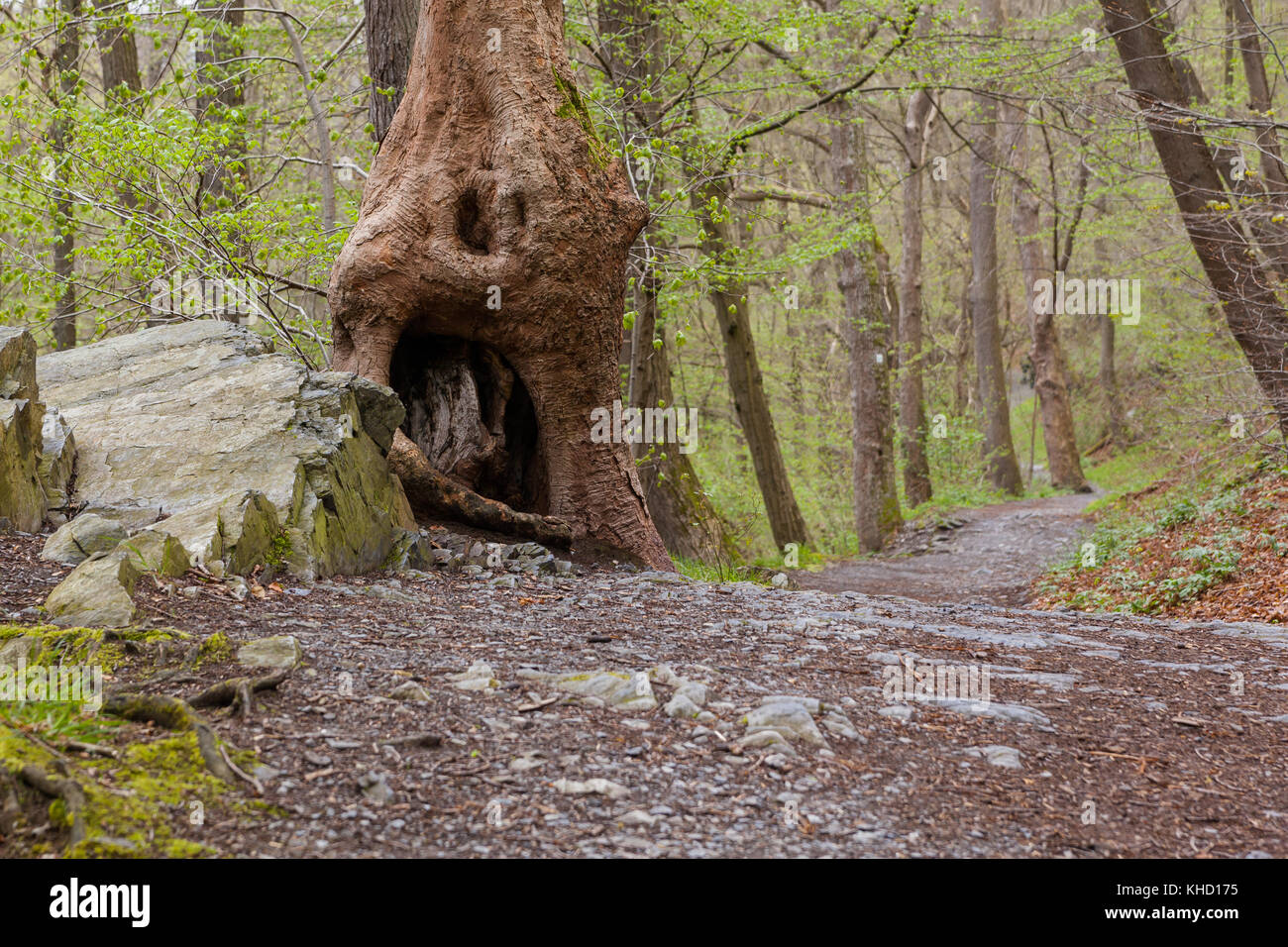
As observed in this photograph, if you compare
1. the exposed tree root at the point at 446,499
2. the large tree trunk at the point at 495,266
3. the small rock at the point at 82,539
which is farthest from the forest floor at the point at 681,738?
the large tree trunk at the point at 495,266

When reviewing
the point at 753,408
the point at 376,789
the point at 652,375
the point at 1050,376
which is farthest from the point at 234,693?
the point at 1050,376

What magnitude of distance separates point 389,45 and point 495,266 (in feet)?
8.80

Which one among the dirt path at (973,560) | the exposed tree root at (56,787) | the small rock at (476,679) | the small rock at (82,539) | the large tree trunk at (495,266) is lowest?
the dirt path at (973,560)

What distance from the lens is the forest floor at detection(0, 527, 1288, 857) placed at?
7.91 ft

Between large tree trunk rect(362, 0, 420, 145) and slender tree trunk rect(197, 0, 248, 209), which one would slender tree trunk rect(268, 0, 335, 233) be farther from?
large tree trunk rect(362, 0, 420, 145)

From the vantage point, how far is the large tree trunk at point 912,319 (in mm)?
18438

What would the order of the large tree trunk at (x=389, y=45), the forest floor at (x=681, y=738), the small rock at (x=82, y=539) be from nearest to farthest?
the forest floor at (x=681, y=738) → the small rock at (x=82, y=539) → the large tree trunk at (x=389, y=45)

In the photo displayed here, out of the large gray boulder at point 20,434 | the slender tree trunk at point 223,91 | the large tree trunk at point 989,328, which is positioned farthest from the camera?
the large tree trunk at point 989,328

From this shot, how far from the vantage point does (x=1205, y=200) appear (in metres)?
10.2

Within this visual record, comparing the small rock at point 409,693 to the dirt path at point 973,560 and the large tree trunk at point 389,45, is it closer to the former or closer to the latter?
the large tree trunk at point 389,45

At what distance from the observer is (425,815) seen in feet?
7.81

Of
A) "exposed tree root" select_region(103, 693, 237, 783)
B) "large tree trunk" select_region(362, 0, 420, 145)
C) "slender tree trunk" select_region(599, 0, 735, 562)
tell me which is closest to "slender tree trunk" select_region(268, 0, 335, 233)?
"large tree trunk" select_region(362, 0, 420, 145)

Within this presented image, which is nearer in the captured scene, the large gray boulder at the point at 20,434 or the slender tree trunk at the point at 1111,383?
the large gray boulder at the point at 20,434

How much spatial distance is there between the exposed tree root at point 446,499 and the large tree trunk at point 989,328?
17.2 meters
